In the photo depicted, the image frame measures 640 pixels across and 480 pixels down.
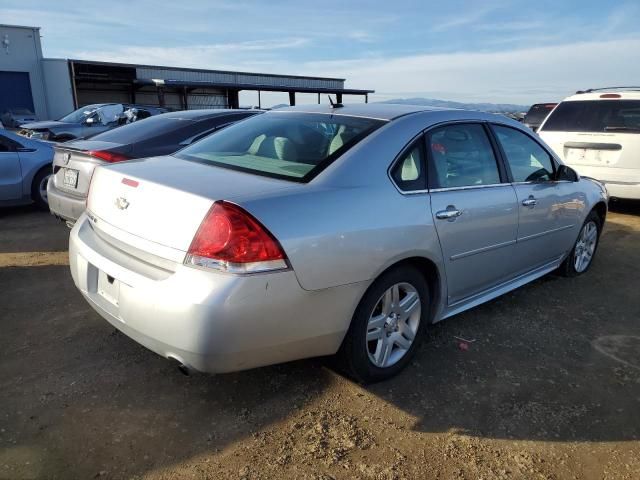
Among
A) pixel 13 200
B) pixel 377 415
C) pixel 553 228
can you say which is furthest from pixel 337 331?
pixel 13 200

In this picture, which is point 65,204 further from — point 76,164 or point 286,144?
point 286,144

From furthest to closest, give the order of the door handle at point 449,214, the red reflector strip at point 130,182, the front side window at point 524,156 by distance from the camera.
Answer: the front side window at point 524,156
the door handle at point 449,214
the red reflector strip at point 130,182

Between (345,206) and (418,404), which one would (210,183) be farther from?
(418,404)

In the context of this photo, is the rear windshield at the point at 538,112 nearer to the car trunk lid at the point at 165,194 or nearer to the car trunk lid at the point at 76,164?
the car trunk lid at the point at 76,164

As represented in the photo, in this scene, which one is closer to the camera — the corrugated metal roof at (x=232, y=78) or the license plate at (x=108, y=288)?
the license plate at (x=108, y=288)

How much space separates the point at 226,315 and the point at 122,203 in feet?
3.21

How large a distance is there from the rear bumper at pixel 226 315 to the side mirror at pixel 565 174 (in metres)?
2.63

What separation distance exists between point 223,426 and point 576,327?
9.18 ft

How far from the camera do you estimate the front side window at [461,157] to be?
318cm

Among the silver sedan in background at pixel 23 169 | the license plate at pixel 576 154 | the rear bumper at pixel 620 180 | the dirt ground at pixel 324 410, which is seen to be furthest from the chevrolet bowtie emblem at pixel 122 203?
the license plate at pixel 576 154

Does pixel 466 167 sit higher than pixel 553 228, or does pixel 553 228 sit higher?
pixel 466 167

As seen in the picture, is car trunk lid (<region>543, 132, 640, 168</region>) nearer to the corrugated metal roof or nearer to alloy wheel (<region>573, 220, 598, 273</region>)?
alloy wheel (<region>573, 220, 598, 273</region>)

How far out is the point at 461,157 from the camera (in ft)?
11.1

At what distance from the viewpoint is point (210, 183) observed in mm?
2545
